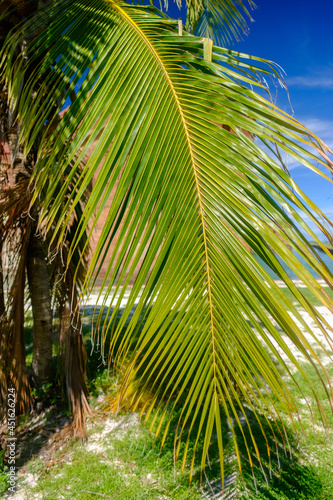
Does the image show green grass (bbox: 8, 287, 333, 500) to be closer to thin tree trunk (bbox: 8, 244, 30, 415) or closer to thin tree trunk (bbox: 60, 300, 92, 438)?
thin tree trunk (bbox: 60, 300, 92, 438)

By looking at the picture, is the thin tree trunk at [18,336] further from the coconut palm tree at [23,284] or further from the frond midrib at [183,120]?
the frond midrib at [183,120]

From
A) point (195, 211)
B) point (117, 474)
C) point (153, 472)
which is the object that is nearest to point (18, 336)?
point (117, 474)

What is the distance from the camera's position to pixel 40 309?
9.24 ft

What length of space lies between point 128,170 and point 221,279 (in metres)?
0.42

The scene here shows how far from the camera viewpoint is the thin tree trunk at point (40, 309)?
2699mm

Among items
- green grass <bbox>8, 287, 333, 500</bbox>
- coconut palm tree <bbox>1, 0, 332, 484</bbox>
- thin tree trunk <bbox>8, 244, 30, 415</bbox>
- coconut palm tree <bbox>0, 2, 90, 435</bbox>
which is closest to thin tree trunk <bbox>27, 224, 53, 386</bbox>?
coconut palm tree <bbox>0, 2, 90, 435</bbox>

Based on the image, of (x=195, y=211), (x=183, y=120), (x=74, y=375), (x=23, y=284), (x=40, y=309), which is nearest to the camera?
(x=195, y=211)

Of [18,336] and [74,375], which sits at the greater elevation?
[18,336]

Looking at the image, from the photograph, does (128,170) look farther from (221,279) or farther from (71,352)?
(71,352)

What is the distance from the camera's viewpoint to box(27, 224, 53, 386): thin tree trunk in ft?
8.86

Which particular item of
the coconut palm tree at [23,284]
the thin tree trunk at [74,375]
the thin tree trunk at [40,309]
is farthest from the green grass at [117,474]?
the thin tree trunk at [40,309]

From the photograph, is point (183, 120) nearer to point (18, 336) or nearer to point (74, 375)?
point (18, 336)

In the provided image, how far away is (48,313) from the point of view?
2848mm

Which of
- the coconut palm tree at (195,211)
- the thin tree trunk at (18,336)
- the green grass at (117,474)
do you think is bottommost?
the green grass at (117,474)
